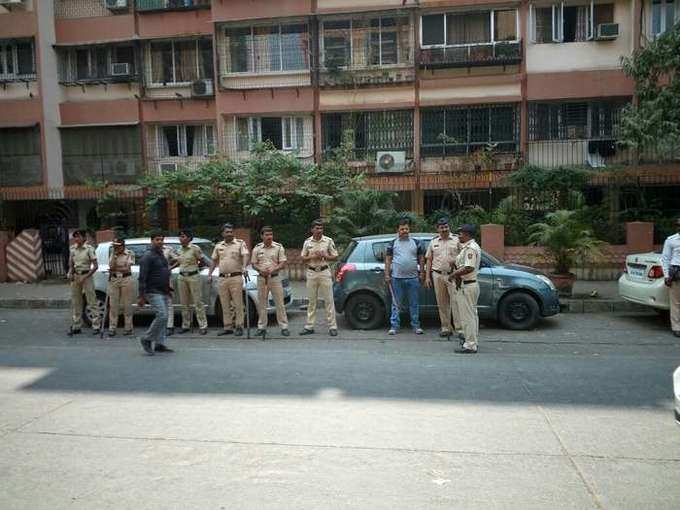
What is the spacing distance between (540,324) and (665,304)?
1969 millimetres

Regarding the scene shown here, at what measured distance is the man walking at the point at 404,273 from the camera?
957 cm

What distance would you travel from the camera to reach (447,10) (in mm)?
19234

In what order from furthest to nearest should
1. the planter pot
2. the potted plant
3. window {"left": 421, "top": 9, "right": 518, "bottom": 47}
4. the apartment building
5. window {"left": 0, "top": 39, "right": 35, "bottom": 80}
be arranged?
window {"left": 0, "top": 39, "right": 35, "bottom": 80}, window {"left": 421, "top": 9, "right": 518, "bottom": 47}, the apartment building, the planter pot, the potted plant

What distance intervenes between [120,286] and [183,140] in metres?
12.5

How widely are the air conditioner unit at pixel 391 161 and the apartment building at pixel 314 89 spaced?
0.04 m

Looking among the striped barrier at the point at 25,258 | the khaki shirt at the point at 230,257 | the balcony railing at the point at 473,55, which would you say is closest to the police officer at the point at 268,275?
the khaki shirt at the point at 230,257

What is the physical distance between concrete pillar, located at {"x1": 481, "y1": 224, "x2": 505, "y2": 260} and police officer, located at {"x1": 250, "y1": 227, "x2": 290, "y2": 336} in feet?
22.8

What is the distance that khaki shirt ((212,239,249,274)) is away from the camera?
393 inches

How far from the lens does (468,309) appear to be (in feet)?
26.9

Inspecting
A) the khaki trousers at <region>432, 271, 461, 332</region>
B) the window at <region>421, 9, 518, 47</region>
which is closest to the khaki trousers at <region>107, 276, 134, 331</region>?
the khaki trousers at <region>432, 271, 461, 332</region>

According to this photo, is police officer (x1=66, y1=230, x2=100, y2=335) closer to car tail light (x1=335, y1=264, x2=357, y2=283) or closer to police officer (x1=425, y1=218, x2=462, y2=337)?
car tail light (x1=335, y1=264, x2=357, y2=283)

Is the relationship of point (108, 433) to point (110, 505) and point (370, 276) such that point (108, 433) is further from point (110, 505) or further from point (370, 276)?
point (370, 276)

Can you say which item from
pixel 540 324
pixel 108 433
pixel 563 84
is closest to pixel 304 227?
pixel 540 324

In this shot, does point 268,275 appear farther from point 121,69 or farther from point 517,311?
point 121,69
